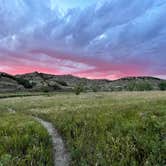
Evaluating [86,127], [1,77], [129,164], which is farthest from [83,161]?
[1,77]

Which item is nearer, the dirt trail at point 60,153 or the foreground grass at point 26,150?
the foreground grass at point 26,150

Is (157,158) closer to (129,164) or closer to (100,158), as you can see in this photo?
(129,164)

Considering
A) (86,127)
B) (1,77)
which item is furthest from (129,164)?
(1,77)

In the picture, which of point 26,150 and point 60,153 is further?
point 60,153

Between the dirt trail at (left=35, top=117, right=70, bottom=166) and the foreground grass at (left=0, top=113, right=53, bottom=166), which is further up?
the foreground grass at (left=0, top=113, right=53, bottom=166)

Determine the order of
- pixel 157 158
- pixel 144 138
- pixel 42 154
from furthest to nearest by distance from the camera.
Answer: pixel 144 138
pixel 42 154
pixel 157 158

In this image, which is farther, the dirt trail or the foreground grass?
the dirt trail

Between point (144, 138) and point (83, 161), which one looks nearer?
point (83, 161)

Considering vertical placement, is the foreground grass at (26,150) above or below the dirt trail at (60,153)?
above

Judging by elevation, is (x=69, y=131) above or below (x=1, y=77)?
below

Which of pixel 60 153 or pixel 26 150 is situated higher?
pixel 26 150

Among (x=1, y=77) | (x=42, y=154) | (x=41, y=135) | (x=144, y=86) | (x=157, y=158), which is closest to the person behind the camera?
(x=157, y=158)

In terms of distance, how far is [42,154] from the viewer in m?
8.52

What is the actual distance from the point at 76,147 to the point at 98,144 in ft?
2.84
